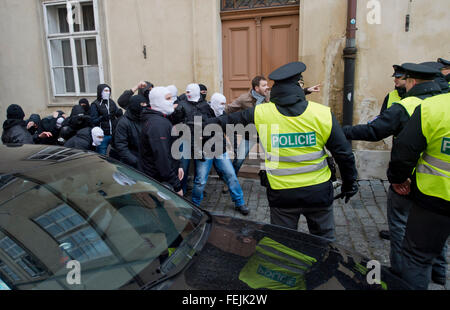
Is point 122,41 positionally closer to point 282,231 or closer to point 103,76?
point 103,76

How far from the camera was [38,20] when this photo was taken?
7.82 m

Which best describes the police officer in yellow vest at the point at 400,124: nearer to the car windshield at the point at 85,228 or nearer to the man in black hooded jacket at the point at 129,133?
the car windshield at the point at 85,228

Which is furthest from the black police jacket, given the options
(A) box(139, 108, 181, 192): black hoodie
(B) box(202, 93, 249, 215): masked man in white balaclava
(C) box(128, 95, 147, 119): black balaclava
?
(C) box(128, 95, 147, 119): black balaclava

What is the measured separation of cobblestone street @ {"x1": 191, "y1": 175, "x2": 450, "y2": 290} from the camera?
3980 mm

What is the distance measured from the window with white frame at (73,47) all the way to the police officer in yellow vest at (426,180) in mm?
6484

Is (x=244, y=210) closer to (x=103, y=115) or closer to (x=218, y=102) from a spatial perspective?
(x=218, y=102)

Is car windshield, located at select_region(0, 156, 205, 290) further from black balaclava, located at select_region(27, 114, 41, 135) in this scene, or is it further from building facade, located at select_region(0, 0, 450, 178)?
building facade, located at select_region(0, 0, 450, 178)

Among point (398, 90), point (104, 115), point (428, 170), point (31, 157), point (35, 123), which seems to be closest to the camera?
point (31, 157)

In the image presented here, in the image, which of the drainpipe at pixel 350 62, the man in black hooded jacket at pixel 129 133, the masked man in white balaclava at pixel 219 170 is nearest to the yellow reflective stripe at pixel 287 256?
the man in black hooded jacket at pixel 129 133

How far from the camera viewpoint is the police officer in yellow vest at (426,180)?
2.39 meters

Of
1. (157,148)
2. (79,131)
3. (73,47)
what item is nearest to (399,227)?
(157,148)

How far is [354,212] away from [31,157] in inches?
157

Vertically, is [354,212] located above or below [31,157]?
below

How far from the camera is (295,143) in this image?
2.73 m
